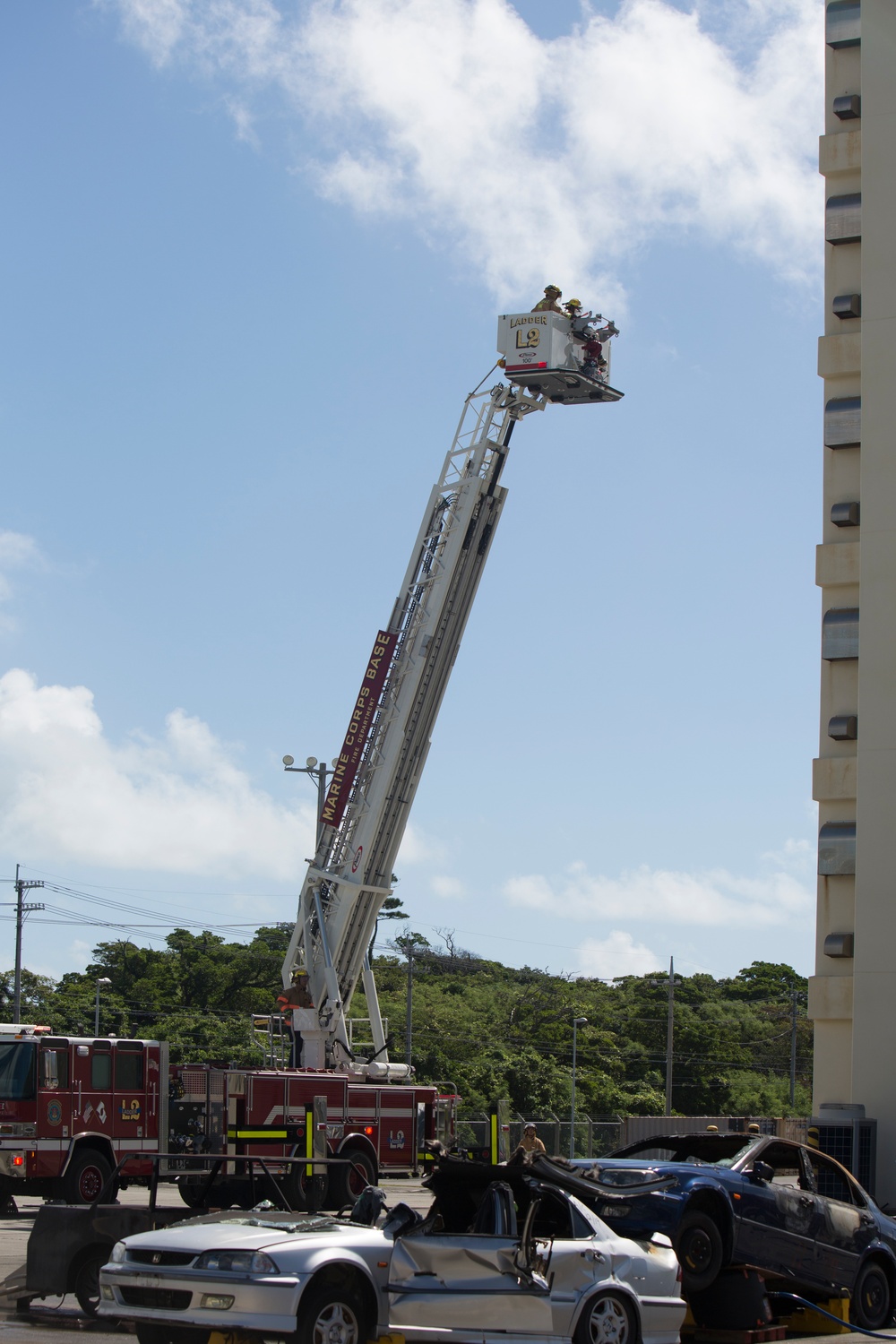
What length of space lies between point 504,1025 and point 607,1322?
61695 mm

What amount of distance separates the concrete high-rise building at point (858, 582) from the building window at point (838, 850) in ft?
0.07

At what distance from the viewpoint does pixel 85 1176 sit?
20.9 m

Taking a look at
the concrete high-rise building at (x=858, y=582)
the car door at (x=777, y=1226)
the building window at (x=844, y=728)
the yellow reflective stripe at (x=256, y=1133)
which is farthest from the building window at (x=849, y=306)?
the yellow reflective stripe at (x=256, y=1133)

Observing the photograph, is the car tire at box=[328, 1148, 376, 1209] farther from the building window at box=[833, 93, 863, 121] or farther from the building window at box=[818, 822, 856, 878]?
the building window at box=[833, 93, 863, 121]

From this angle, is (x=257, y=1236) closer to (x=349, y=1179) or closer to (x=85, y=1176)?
(x=85, y=1176)

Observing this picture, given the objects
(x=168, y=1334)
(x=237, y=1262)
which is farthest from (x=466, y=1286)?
(x=168, y=1334)

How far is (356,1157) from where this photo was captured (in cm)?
2348

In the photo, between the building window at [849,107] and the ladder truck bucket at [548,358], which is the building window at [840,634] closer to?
the ladder truck bucket at [548,358]

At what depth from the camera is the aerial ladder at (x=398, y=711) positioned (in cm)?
2669

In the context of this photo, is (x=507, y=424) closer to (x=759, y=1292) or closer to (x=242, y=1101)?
(x=242, y=1101)

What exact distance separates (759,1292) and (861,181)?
2045cm

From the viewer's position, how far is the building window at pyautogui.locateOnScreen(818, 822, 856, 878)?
2702cm

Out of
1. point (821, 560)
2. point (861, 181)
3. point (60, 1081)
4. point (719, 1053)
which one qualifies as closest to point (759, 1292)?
point (60, 1081)

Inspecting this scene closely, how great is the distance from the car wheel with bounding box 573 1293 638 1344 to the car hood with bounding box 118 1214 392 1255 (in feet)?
4.44
